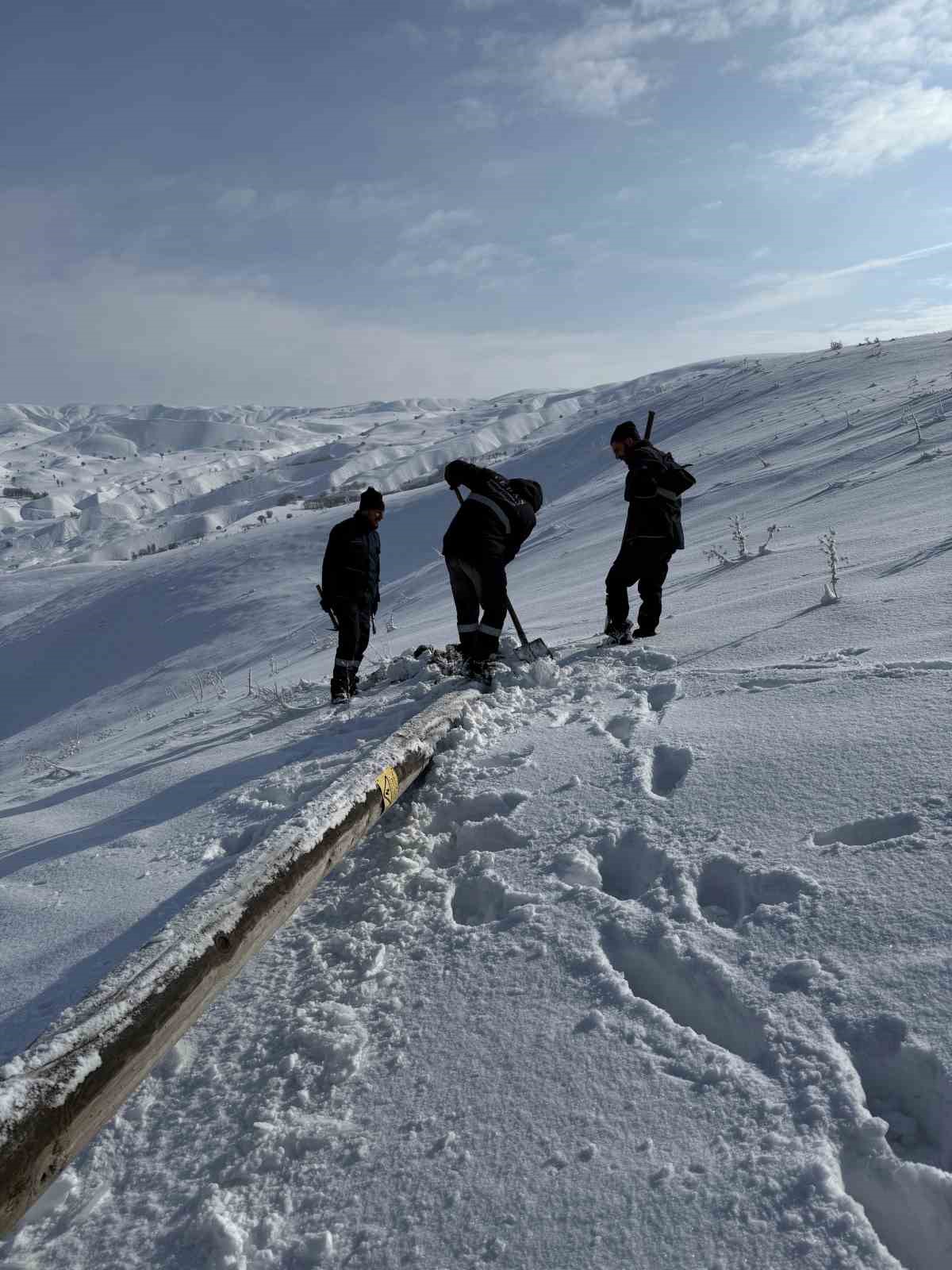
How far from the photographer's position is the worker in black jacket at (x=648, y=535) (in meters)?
5.79

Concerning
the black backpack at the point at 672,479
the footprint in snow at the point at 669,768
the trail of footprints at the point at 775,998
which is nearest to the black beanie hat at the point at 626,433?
the black backpack at the point at 672,479

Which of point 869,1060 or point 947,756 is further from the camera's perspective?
point 947,756

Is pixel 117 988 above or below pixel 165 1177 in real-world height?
above

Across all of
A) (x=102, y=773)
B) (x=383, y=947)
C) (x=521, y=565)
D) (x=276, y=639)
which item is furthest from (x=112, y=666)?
(x=383, y=947)

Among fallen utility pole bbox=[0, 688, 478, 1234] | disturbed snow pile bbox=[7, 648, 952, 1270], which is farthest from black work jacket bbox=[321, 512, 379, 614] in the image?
disturbed snow pile bbox=[7, 648, 952, 1270]

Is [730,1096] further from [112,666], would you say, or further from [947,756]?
[112,666]

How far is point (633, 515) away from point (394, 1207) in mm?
4963

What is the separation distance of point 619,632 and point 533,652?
0.69 meters

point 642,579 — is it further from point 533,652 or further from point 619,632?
point 533,652

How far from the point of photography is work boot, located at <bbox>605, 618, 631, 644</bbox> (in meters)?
5.62

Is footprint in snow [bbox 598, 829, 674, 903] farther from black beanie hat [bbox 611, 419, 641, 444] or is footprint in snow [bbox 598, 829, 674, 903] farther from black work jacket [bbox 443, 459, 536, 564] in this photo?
black beanie hat [bbox 611, 419, 641, 444]

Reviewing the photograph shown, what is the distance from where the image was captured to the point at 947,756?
2.71m

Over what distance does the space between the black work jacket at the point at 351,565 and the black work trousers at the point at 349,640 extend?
0.05 metres

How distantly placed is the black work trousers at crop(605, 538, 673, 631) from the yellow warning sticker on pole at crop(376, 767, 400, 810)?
2765 mm
